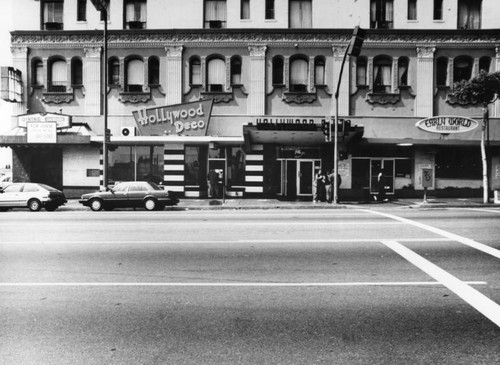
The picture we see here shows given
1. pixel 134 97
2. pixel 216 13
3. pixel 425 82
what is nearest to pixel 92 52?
pixel 134 97

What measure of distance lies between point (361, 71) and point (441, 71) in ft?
15.4

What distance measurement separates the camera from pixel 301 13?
25.5m

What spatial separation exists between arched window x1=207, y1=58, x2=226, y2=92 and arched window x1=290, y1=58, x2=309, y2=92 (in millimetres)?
4036

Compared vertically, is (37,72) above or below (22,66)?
below

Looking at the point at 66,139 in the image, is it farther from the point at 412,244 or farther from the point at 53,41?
the point at 412,244

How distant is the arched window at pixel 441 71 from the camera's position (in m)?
25.3

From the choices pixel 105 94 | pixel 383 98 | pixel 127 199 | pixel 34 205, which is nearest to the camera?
pixel 34 205

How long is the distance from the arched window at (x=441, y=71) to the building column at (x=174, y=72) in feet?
49.2

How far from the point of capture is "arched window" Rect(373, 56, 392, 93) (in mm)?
25375

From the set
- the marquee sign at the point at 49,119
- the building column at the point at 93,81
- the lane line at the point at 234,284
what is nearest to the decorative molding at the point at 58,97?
the building column at the point at 93,81

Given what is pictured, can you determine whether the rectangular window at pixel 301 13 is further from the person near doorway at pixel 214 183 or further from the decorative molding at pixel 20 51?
the decorative molding at pixel 20 51

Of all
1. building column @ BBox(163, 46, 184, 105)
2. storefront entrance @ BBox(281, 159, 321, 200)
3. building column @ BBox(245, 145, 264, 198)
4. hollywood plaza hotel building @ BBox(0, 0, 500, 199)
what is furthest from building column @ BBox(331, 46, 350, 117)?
Answer: building column @ BBox(163, 46, 184, 105)

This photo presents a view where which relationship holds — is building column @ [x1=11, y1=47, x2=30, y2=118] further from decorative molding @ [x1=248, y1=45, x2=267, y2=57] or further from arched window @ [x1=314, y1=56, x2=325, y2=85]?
arched window @ [x1=314, y1=56, x2=325, y2=85]

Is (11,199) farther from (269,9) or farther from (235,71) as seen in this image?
(269,9)
